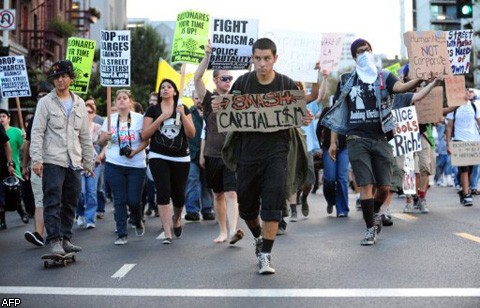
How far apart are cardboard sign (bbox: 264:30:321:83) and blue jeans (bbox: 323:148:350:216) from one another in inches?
93.7

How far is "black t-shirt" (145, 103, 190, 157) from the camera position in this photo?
33.9 feet

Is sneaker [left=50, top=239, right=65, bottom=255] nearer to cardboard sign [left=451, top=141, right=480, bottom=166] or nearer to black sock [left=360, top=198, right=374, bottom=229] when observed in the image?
black sock [left=360, top=198, right=374, bottom=229]

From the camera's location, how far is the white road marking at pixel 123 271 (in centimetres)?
757

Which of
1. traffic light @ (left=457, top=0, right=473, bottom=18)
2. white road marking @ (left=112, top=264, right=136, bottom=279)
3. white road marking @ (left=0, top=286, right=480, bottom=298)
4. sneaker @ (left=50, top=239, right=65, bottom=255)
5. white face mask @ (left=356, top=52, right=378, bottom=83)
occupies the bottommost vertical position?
white road marking @ (left=0, top=286, right=480, bottom=298)

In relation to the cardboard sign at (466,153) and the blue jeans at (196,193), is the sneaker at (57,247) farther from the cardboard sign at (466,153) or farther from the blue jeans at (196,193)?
the cardboard sign at (466,153)

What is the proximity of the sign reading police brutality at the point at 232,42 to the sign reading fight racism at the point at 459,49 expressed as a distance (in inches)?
134

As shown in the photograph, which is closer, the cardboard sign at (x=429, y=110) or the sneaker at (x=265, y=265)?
the sneaker at (x=265, y=265)

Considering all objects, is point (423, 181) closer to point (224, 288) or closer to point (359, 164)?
point (359, 164)

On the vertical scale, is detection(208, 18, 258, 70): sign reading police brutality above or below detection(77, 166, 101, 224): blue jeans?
above

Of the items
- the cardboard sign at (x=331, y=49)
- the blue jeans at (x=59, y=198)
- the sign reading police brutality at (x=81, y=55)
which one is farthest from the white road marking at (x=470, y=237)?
the sign reading police brutality at (x=81, y=55)

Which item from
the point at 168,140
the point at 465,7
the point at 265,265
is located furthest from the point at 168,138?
the point at 465,7

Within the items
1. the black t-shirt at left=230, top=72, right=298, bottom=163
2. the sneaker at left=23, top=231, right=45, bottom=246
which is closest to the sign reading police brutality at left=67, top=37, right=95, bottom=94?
the sneaker at left=23, top=231, right=45, bottom=246

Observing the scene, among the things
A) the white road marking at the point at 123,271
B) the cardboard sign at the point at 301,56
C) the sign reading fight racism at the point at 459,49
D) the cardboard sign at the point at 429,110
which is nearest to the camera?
the white road marking at the point at 123,271

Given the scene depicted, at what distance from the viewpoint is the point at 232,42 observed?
11094mm
